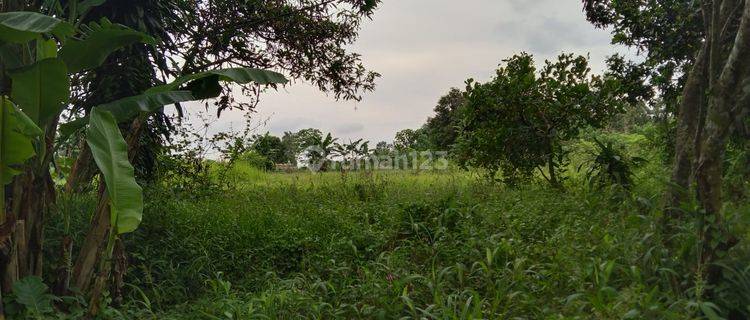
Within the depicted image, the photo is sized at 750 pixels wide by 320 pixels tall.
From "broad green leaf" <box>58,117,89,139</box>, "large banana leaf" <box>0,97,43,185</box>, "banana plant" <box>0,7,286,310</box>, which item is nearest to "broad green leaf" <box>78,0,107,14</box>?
"banana plant" <box>0,7,286,310</box>

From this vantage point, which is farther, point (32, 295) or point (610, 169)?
point (610, 169)

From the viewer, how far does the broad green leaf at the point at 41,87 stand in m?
3.00

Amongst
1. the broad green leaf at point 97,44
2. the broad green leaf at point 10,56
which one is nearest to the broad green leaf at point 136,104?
the broad green leaf at point 97,44

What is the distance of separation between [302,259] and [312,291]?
113cm

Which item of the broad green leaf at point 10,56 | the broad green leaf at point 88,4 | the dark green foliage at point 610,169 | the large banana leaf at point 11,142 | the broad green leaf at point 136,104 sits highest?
the broad green leaf at point 88,4

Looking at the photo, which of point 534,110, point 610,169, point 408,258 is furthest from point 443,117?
point 408,258

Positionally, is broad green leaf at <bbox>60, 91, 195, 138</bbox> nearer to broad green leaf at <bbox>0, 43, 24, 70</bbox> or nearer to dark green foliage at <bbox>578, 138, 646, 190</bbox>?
broad green leaf at <bbox>0, 43, 24, 70</bbox>

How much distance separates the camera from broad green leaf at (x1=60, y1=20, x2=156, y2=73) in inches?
127

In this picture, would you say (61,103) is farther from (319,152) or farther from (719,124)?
(319,152)

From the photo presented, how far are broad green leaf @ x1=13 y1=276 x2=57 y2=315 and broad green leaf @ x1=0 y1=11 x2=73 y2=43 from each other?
54.6 inches

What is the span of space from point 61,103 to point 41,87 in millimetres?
155

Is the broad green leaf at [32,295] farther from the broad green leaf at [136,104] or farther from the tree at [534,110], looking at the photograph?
the tree at [534,110]

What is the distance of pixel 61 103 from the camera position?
3174 mm

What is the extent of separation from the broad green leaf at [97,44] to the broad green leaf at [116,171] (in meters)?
0.57
